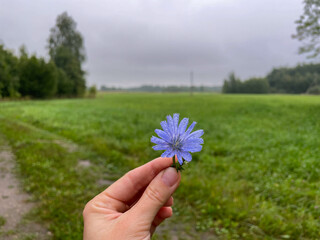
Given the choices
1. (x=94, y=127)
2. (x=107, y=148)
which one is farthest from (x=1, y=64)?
(x=107, y=148)

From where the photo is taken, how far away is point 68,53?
5475 cm

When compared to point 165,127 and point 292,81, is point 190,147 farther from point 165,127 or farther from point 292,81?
point 292,81

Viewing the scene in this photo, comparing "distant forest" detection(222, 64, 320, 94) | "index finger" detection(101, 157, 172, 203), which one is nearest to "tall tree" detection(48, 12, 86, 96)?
"distant forest" detection(222, 64, 320, 94)

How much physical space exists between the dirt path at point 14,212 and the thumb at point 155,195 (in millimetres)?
3246

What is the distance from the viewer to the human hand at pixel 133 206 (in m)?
1.40

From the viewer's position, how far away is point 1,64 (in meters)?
31.6

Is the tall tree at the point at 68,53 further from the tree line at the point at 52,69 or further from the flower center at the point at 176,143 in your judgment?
the flower center at the point at 176,143

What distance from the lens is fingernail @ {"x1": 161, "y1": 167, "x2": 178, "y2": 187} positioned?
135cm

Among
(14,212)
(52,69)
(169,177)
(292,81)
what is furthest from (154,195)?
(52,69)

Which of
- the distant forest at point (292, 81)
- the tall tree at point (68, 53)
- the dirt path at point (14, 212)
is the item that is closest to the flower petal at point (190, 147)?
the dirt path at point (14, 212)

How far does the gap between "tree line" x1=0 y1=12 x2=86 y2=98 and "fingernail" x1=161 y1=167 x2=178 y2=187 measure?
38510 mm

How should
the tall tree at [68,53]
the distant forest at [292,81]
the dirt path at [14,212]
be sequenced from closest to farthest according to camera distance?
the dirt path at [14,212] < the distant forest at [292,81] < the tall tree at [68,53]

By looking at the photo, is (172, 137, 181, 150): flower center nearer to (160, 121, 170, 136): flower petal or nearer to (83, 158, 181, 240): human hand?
(160, 121, 170, 136): flower petal

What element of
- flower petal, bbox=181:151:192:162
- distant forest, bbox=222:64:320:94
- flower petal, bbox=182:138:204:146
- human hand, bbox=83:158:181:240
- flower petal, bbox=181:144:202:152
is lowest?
human hand, bbox=83:158:181:240
